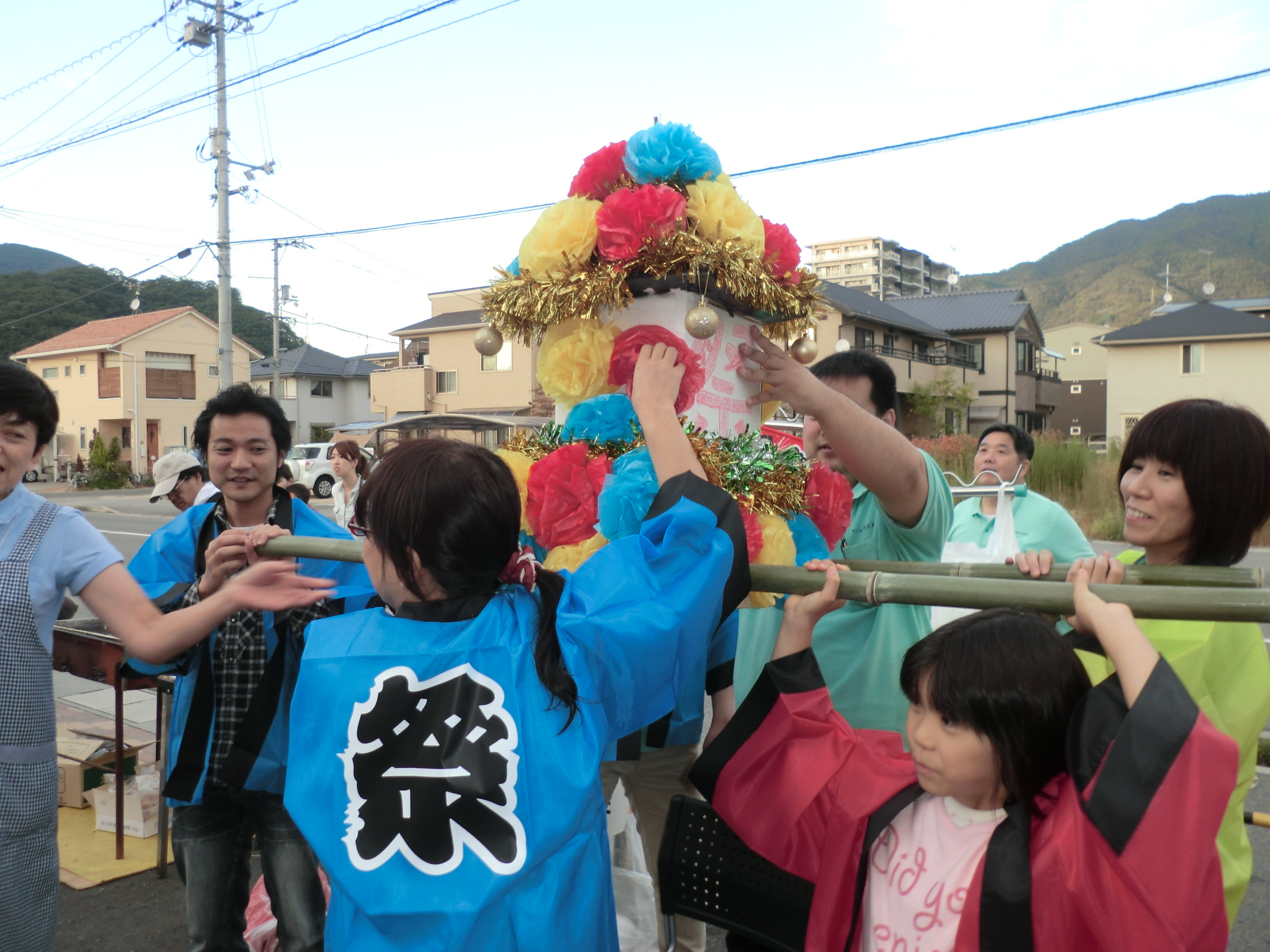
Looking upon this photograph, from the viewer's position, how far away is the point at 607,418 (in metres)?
1.98

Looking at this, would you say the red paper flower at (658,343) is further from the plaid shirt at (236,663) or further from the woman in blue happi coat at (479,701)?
the plaid shirt at (236,663)

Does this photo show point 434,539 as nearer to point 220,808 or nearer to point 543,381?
point 543,381

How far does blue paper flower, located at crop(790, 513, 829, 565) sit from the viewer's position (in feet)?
6.83

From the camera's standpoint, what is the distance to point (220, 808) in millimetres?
2334

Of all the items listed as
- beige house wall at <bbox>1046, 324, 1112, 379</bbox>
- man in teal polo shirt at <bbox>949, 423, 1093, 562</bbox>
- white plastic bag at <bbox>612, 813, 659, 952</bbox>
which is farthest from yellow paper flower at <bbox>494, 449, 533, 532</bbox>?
beige house wall at <bbox>1046, 324, 1112, 379</bbox>

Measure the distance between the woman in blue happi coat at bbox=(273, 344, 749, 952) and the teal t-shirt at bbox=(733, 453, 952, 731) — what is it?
0.84m

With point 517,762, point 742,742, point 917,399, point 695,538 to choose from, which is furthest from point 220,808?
point 917,399

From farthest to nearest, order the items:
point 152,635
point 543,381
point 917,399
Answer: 1. point 917,399
2. point 543,381
3. point 152,635

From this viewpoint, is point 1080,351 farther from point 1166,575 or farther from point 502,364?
point 1166,575

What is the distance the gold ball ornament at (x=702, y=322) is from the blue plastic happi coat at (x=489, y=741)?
1.38ft

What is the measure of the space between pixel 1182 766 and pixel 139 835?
4.48 metres

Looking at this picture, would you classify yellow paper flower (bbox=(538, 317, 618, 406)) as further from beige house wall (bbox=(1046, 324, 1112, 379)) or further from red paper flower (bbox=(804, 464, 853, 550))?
beige house wall (bbox=(1046, 324, 1112, 379))

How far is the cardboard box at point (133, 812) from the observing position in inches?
162

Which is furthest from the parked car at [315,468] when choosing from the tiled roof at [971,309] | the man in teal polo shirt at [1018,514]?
the tiled roof at [971,309]
